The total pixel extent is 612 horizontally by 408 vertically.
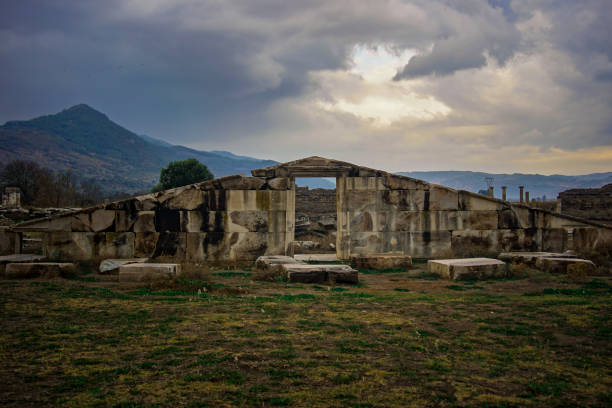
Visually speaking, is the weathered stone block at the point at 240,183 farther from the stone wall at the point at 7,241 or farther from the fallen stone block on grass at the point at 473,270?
the fallen stone block on grass at the point at 473,270

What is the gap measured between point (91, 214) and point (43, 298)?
5.48 meters

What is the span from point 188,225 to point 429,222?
24.8 ft

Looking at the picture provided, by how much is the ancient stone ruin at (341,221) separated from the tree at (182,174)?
36.4 m

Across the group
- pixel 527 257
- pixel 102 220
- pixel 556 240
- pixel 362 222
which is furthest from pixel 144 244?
pixel 556 240

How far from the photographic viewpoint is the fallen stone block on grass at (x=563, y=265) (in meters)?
10.2

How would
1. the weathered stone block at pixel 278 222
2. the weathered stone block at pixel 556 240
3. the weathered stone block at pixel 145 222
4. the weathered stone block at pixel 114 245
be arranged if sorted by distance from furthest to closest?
the weathered stone block at pixel 556 240, the weathered stone block at pixel 278 222, the weathered stone block at pixel 145 222, the weathered stone block at pixel 114 245

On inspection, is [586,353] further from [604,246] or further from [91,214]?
[91,214]

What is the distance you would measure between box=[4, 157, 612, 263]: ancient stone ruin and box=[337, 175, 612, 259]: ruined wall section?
3 centimetres

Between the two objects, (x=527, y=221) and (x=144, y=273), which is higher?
(x=527, y=221)

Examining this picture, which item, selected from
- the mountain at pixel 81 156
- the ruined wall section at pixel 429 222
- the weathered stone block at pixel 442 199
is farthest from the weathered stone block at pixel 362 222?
the mountain at pixel 81 156

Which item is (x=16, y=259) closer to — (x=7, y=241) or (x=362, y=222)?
(x=7, y=241)

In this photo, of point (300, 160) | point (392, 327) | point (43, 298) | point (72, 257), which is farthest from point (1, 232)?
point (392, 327)

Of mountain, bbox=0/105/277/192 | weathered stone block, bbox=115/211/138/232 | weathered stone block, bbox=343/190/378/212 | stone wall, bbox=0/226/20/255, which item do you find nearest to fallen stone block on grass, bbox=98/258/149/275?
weathered stone block, bbox=115/211/138/232

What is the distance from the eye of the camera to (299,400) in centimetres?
354
